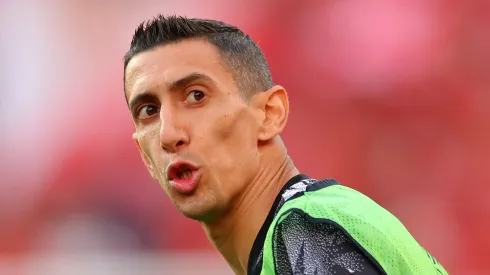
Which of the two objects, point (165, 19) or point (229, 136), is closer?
point (229, 136)

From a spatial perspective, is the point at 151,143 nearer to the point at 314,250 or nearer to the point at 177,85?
the point at 177,85

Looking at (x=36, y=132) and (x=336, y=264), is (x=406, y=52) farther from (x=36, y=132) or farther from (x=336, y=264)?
(x=336, y=264)

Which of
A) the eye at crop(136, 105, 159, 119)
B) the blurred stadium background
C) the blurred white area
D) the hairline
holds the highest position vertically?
the hairline

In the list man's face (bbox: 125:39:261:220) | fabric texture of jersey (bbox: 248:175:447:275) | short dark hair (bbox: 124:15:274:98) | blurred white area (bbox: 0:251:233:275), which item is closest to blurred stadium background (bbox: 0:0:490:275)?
blurred white area (bbox: 0:251:233:275)

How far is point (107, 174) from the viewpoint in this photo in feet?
18.9

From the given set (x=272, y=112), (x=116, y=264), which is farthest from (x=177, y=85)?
(x=116, y=264)

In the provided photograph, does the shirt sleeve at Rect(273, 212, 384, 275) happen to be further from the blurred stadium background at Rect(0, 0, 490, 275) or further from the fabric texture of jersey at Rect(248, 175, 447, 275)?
the blurred stadium background at Rect(0, 0, 490, 275)

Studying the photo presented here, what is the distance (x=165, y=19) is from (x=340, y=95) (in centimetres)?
367

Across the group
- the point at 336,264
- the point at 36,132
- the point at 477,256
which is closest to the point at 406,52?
the point at 477,256

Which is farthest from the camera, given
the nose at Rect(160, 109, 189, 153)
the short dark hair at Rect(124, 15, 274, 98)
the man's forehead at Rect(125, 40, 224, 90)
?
the short dark hair at Rect(124, 15, 274, 98)

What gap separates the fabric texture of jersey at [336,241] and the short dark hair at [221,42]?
64 cm

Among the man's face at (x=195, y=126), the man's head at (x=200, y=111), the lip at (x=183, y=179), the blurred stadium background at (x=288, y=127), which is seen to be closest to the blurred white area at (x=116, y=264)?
the blurred stadium background at (x=288, y=127)

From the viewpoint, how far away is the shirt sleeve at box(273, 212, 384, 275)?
5.05ft

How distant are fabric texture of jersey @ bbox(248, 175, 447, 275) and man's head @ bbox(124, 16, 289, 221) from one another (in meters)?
0.42
